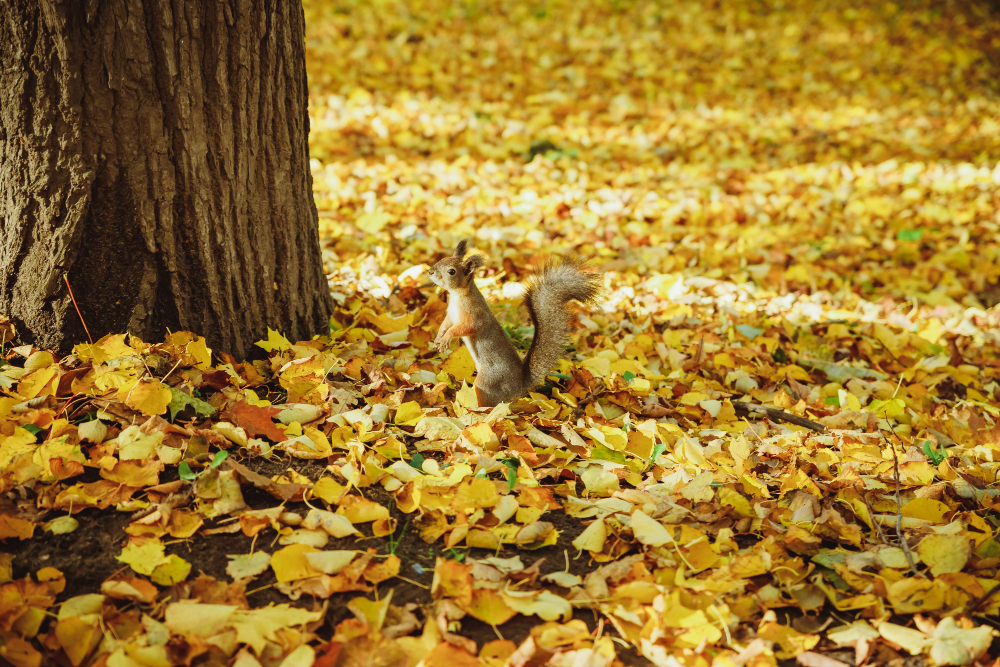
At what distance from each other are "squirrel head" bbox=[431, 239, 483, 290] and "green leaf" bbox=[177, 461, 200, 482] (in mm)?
1089

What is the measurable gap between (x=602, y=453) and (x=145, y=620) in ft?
4.49

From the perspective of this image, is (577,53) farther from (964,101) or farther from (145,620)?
(145,620)

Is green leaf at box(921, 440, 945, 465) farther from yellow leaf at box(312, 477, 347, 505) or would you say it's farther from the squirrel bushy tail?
yellow leaf at box(312, 477, 347, 505)

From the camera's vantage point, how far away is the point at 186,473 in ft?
6.40

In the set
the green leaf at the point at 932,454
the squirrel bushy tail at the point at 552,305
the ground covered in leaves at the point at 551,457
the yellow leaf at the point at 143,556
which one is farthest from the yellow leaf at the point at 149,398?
the green leaf at the point at 932,454

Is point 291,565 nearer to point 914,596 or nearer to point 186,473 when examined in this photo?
point 186,473

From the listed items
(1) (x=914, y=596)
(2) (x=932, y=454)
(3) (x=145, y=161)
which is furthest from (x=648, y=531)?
(3) (x=145, y=161)

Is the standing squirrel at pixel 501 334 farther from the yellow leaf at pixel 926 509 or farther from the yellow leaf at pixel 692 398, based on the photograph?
the yellow leaf at pixel 926 509

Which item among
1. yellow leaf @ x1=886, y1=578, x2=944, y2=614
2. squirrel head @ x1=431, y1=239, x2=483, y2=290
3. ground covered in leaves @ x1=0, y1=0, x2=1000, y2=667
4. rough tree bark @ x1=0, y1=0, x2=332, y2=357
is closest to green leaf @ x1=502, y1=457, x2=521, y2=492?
ground covered in leaves @ x1=0, y1=0, x2=1000, y2=667

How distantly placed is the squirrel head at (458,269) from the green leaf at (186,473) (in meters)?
1.09

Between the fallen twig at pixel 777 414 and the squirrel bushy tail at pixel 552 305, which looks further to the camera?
the fallen twig at pixel 777 414

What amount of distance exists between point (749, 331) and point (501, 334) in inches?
59.9

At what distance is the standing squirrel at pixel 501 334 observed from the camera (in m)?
2.59

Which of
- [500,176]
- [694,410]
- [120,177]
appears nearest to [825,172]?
[500,176]
